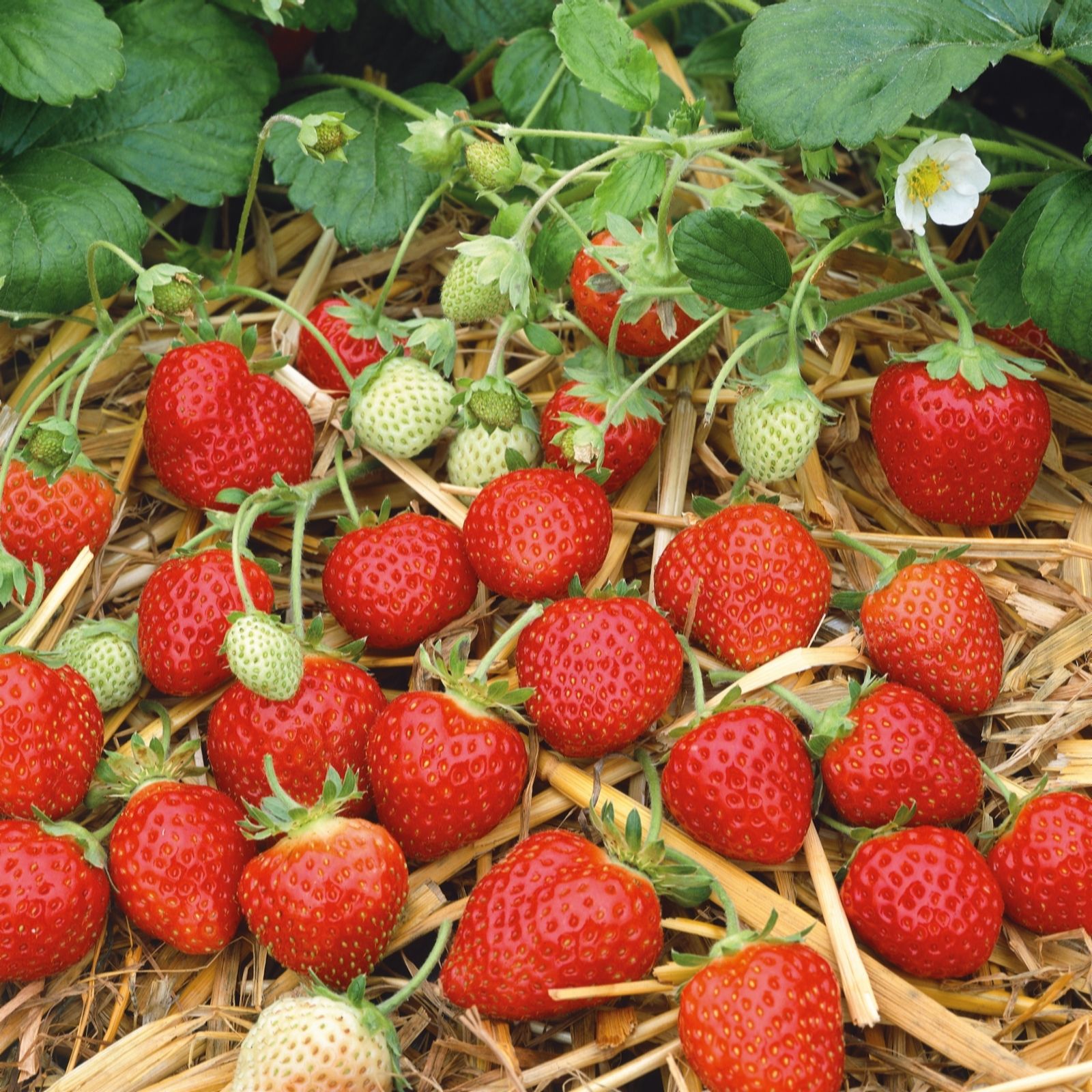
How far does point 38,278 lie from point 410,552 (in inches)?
25.8

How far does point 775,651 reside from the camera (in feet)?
4.82

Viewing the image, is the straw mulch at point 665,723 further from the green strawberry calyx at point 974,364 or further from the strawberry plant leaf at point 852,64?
the strawberry plant leaf at point 852,64

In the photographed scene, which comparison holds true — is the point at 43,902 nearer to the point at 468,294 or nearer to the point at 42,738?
the point at 42,738

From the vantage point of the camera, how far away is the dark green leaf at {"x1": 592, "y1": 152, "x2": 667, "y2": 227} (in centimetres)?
158

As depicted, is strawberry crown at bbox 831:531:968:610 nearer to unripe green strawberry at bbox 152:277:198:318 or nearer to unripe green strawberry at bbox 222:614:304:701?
unripe green strawberry at bbox 222:614:304:701

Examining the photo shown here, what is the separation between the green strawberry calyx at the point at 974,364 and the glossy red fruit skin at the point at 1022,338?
0.73 feet

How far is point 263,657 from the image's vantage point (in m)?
1.33

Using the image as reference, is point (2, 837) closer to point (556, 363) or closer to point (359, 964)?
point (359, 964)

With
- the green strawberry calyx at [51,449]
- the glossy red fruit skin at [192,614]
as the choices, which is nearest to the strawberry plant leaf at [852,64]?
the glossy red fruit skin at [192,614]

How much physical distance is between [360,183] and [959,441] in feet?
3.08

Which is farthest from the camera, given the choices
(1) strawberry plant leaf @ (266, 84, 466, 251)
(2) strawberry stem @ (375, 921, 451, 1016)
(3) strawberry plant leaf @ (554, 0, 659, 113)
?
(1) strawberry plant leaf @ (266, 84, 466, 251)

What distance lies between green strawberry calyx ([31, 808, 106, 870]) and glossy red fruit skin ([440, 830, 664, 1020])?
41 cm

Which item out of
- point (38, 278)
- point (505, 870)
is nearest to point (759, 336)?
point (505, 870)

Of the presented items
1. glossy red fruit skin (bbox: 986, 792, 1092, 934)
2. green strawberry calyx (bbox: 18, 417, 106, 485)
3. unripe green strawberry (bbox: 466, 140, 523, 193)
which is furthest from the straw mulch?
unripe green strawberry (bbox: 466, 140, 523, 193)
